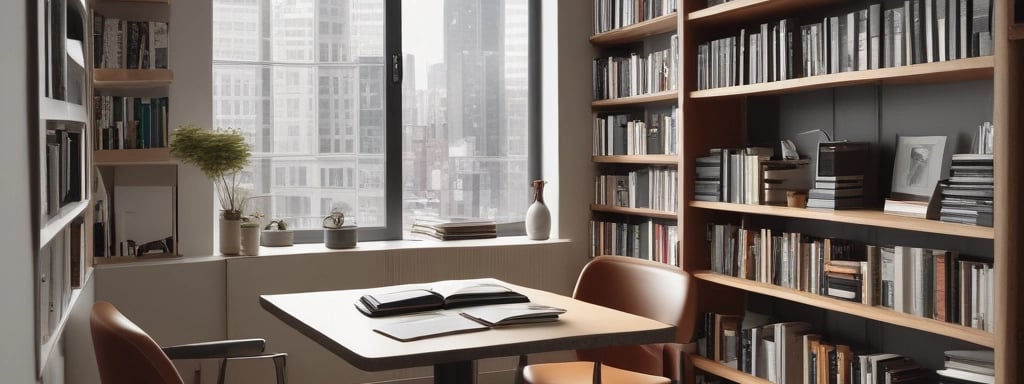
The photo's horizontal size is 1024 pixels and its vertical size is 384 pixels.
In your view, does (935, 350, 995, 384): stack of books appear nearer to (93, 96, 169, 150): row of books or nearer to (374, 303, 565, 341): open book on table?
(374, 303, 565, 341): open book on table

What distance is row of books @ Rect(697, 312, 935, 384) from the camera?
3.08 metres

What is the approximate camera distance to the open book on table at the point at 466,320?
2.36 meters

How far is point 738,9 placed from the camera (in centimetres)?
360

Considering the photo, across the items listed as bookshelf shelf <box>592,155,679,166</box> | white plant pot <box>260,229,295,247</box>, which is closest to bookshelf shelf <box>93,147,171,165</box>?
white plant pot <box>260,229,295,247</box>

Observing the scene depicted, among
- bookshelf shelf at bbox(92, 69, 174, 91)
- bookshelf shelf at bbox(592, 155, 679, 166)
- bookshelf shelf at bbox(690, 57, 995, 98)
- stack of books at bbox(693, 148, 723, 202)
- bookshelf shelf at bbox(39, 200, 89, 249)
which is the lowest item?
bookshelf shelf at bbox(39, 200, 89, 249)

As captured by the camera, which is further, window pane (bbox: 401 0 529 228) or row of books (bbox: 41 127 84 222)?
window pane (bbox: 401 0 529 228)

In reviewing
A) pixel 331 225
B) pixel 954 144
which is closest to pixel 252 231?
pixel 331 225

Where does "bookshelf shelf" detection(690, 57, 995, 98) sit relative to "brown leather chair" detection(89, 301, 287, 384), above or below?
above

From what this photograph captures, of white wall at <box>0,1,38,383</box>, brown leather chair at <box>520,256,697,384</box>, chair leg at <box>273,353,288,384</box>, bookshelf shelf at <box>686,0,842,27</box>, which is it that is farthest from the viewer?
bookshelf shelf at <box>686,0,842,27</box>

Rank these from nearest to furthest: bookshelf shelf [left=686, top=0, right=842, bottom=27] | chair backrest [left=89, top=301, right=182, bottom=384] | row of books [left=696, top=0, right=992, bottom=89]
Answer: chair backrest [left=89, top=301, right=182, bottom=384]
row of books [left=696, top=0, right=992, bottom=89]
bookshelf shelf [left=686, top=0, right=842, bottom=27]

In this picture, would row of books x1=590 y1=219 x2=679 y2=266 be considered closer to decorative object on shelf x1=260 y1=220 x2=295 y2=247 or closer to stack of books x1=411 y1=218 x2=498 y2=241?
stack of books x1=411 y1=218 x2=498 y2=241

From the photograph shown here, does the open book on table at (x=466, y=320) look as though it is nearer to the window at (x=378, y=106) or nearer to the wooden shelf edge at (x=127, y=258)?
the wooden shelf edge at (x=127, y=258)

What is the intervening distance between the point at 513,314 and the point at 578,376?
827mm

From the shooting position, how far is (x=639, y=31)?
176 inches
